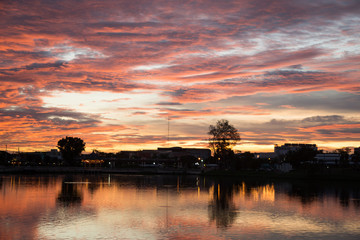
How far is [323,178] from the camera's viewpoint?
11375 centimetres

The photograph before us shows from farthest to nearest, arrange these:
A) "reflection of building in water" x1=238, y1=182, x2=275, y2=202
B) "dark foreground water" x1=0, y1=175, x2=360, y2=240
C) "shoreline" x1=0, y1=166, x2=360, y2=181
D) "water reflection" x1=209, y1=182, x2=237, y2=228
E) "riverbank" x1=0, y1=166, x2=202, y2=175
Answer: "riverbank" x1=0, y1=166, x2=202, y2=175 < "shoreline" x1=0, y1=166, x2=360, y2=181 < "reflection of building in water" x1=238, y1=182, x2=275, y2=202 < "water reflection" x1=209, y1=182, x2=237, y2=228 < "dark foreground water" x1=0, y1=175, x2=360, y2=240

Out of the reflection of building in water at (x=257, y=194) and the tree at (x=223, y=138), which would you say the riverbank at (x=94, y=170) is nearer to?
the tree at (x=223, y=138)

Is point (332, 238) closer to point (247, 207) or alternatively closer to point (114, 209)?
point (247, 207)

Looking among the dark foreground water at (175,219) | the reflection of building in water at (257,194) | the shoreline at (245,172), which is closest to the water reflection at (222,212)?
the dark foreground water at (175,219)

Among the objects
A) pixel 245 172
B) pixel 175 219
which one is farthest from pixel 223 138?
pixel 175 219

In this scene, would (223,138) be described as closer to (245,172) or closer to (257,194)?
(245,172)

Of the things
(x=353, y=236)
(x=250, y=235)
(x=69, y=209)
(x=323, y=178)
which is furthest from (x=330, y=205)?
(x=323, y=178)

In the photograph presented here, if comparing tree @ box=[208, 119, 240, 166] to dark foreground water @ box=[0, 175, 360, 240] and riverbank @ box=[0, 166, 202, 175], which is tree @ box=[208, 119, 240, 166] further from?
dark foreground water @ box=[0, 175, 360, 240]

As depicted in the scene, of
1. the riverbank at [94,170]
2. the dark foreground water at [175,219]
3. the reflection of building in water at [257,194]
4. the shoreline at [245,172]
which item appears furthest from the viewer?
the riverbank at [94,170]

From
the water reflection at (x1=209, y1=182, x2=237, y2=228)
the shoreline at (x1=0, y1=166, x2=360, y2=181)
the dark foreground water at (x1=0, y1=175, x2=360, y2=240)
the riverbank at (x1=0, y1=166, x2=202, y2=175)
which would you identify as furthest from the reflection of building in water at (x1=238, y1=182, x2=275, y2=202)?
the riverbank at (x1=0, y1=166, x2=202, y2=175)

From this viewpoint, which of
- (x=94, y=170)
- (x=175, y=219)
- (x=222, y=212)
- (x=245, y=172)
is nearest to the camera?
(x=175, y=219)

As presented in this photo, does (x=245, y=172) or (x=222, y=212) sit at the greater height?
(x=245, y=172)

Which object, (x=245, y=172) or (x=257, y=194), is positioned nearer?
(x=257, y=194)

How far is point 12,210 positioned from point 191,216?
66.6ft
